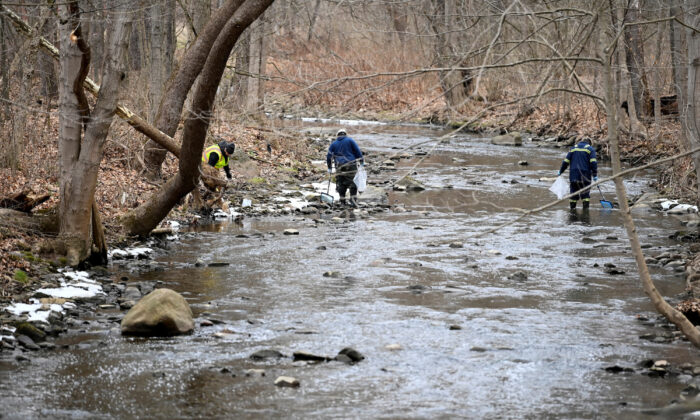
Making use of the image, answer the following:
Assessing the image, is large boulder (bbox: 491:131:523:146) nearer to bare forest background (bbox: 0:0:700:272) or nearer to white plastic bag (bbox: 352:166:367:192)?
bare forest background (bbox: 0:0:700:272)

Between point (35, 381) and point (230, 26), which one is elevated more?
point (230, 26)

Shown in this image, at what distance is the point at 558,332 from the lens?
8.49 m

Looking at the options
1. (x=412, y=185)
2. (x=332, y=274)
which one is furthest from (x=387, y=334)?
(x=412, y=185)

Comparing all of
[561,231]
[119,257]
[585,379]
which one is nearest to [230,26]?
[119,257]

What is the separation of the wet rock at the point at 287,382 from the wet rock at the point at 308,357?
635mm

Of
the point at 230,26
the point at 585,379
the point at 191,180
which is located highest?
the point at 230,26

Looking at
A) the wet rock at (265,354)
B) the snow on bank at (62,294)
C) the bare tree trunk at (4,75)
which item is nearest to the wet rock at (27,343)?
the snow on bank at (62,294)

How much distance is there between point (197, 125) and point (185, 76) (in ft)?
8.39

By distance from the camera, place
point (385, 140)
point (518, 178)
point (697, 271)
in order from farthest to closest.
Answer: point (385, 140), point (518, 178), point (697, 271)

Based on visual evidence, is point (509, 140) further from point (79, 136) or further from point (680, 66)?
point (79, 136)

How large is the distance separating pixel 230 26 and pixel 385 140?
733 inches

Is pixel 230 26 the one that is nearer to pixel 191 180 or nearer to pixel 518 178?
pixel 191 180

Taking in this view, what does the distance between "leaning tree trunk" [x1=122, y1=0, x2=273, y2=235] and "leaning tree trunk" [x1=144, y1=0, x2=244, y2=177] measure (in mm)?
508

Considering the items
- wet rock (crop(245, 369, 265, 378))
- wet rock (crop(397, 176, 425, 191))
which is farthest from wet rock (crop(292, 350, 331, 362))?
wet rock (crop(397, 176, 425, 191))
